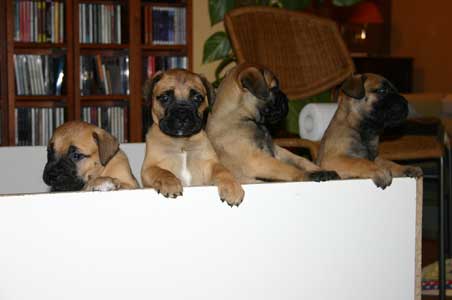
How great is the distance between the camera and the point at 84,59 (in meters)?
5.60

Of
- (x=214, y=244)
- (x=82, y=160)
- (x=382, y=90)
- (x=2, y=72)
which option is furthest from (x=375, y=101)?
(x=2, y=72)

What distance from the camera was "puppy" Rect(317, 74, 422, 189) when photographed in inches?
103

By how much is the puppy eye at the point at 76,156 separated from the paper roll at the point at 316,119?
3.69ft

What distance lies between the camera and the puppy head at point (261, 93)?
260 cm

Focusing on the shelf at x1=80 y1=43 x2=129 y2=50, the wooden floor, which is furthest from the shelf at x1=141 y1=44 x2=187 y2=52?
the wooden floor

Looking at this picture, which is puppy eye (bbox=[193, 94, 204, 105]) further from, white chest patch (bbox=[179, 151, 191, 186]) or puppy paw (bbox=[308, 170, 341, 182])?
puppy paw (bbox=[308, 170, 341, 182])

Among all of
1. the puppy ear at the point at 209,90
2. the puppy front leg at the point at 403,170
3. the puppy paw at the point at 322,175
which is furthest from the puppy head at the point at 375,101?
the puppy ear at the point at 209,90

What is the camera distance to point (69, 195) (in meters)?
1.84

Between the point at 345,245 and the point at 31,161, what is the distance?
169 cm

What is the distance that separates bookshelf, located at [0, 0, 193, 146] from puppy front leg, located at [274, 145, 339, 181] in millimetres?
2753

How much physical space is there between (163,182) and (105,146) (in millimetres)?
519

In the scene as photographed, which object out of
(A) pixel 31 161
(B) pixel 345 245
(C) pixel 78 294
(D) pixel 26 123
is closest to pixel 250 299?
(B) pixel 345 245

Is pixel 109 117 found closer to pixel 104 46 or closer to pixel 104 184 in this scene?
pixel 104 46

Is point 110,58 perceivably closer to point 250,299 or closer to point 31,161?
point 31,161
